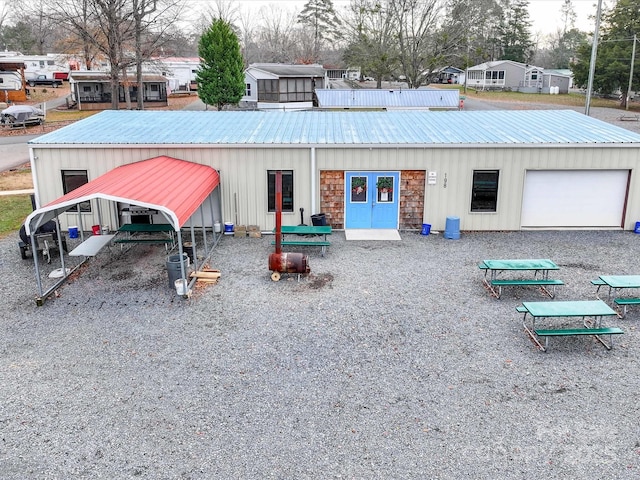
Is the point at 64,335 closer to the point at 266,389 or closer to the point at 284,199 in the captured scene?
the point at 266,389

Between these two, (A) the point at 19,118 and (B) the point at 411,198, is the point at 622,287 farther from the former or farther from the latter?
(A) the point at 19,118

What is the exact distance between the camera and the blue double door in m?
17.2

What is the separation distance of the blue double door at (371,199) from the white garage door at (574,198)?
4.28 meters

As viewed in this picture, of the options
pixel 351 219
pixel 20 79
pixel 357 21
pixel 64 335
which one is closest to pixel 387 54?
pixel 357 21

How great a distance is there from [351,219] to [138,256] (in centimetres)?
673

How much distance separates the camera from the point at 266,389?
351 inches

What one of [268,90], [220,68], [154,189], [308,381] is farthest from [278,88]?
[308,381]

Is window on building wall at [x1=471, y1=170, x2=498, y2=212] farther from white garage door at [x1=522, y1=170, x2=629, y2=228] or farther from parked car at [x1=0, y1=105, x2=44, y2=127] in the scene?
parked car at [x1=0, y1=105, x2=44, y2=127]

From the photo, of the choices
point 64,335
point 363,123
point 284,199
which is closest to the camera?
point 64,335

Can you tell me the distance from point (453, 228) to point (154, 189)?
906 centimetres

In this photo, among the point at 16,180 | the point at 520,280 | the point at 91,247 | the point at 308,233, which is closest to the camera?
the point at 520,280

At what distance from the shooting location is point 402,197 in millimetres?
17391

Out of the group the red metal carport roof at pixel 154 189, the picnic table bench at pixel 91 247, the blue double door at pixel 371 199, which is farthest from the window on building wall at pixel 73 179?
the blue double door at pixel 371 199

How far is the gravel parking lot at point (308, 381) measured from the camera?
734 centimetres
